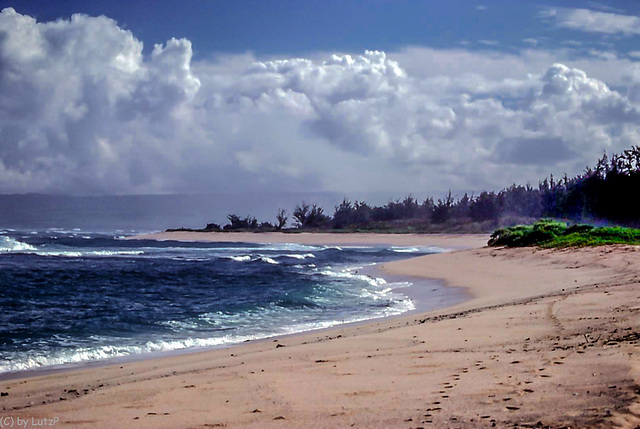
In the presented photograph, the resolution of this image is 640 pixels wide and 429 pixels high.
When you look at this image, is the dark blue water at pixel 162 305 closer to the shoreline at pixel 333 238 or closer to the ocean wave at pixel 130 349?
the ocean wave at pixel 130 349

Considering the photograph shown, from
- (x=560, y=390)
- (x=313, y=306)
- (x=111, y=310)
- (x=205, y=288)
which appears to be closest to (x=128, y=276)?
(x=205, y=288)

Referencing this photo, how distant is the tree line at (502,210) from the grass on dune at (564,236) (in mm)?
12204

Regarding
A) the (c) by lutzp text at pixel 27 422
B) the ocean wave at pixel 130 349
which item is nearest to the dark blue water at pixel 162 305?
the ocean wave at pixel 130 349

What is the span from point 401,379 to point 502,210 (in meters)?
58.6

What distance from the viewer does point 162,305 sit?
55.0 ft

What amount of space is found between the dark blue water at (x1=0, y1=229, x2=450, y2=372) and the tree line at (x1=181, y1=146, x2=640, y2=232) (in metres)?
21.7

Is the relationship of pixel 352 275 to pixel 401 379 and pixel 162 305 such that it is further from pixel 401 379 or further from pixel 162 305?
pixel 401 379

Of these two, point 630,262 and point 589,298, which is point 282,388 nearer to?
point 589,298

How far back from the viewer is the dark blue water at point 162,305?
461 inches

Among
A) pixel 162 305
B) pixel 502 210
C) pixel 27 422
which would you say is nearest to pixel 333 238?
pixel 502 210

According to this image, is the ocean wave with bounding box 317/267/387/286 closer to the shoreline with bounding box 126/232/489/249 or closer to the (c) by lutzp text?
the (c) by lutzp text

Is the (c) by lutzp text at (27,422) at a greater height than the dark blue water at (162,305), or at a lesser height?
greater

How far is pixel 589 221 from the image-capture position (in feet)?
137

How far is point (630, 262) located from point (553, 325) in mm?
8907
